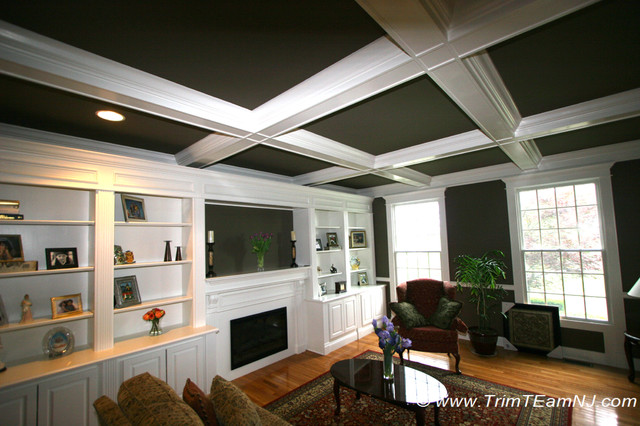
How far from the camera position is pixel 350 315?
4965 mm

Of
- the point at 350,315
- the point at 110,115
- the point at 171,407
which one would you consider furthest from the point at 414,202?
the point at 171,407

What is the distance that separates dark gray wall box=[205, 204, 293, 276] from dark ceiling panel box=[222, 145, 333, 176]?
0.63 metres

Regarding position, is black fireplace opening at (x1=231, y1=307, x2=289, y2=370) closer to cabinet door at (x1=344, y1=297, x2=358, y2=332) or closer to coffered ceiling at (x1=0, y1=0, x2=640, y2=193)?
cabinet door at (x1=344, y1=297, x2=358, y2=332)

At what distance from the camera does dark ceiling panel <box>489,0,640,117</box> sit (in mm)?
1525

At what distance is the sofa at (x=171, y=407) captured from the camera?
154cm

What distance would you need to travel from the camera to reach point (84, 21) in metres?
1.38

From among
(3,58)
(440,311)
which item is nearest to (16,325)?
(3,58)

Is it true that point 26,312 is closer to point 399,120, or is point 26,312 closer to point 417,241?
point 399,120

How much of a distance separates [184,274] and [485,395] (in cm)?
352

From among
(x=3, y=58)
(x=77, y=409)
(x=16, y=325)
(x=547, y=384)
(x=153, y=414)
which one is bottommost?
(x=547, y=384)

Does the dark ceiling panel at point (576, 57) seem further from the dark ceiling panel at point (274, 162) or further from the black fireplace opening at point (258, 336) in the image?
the black fireplace opening at point (258, 336)

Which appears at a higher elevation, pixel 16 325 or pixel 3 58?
pixel 3 58

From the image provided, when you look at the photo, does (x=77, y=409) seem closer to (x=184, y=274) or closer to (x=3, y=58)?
(x=184, y=274)

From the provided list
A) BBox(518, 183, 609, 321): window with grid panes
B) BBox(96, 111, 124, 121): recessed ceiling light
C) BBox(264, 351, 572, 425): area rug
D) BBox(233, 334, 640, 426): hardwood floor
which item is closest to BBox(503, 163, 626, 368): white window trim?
BBox(518, 183, 609, 321): window with grid panes
